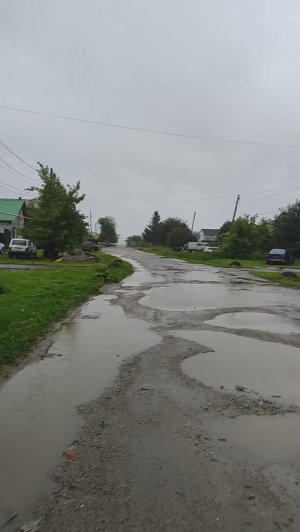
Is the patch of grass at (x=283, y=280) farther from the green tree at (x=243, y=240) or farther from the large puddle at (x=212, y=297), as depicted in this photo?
the green tree at (x=243, y=240)

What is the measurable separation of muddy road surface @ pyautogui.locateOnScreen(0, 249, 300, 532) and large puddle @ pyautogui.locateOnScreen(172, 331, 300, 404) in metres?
0.03

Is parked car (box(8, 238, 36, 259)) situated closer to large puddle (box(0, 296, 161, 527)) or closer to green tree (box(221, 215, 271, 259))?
green tree (box(221, 215, 271, 259))

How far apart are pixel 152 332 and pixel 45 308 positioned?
Answer: 366 centimetres

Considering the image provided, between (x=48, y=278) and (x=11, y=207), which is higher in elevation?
(x=11, y=207)

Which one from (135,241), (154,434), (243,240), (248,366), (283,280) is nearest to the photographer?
(154,434)

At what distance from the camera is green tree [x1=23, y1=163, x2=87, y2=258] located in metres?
37.3

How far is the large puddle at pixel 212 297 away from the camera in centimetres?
1389

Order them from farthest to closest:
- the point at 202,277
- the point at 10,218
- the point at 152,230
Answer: the point at 152,230 < the point at 10,218 < the point at 202,277

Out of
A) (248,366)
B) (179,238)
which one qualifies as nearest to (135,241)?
(179,238)

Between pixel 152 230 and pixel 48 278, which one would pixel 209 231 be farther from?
pixel 48 278

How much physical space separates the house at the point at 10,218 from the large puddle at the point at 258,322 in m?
44.4

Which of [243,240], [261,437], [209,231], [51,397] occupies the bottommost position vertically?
[51,397]

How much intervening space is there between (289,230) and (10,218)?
3407cm

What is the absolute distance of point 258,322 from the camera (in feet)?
36.0
